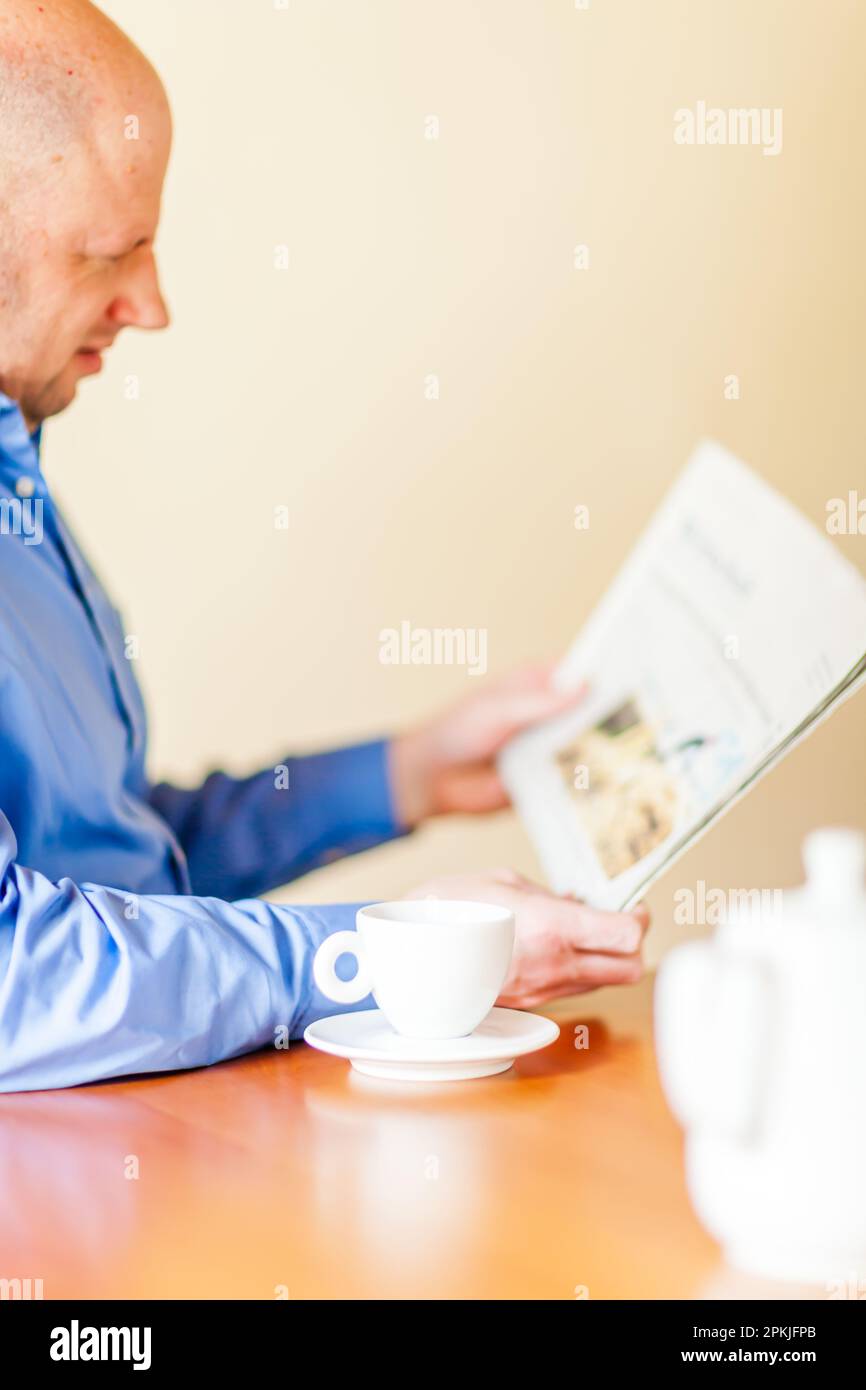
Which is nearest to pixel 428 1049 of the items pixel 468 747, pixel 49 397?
pixel 468 747

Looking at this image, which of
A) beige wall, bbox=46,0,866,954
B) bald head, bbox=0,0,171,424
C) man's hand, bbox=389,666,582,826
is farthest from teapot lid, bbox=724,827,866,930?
beige wall, bbox=46,0,866,954

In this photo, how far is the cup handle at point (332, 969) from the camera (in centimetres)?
92

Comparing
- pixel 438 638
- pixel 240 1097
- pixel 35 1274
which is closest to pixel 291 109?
pixel 438 638

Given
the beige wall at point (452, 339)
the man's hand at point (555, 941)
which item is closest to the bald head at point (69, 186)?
the man's hand at point (555, 941)

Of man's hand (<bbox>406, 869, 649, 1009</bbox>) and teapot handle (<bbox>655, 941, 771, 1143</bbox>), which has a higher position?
teapot handle (<bbox>655, 941, 771, 1143</bbox>)

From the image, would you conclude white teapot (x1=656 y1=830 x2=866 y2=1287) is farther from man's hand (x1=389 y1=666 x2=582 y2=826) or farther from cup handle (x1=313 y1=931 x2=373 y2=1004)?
man's hand (x1=389 y1=666 x2=582 y2=826)

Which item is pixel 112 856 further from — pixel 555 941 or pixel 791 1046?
pixel 791 1046

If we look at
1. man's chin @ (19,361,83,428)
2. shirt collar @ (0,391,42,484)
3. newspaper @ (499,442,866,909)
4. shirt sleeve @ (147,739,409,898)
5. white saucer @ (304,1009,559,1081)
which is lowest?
shirt sleeve @ (147,739,409,898)

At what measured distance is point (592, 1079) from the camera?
3.00 feet

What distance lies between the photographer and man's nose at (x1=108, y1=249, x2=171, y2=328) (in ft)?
4.51

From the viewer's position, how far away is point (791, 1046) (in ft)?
1.63

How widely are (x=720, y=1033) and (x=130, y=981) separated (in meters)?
0.51

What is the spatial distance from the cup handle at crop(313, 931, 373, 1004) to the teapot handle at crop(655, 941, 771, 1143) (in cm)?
43

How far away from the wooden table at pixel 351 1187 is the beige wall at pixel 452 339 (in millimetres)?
1632
